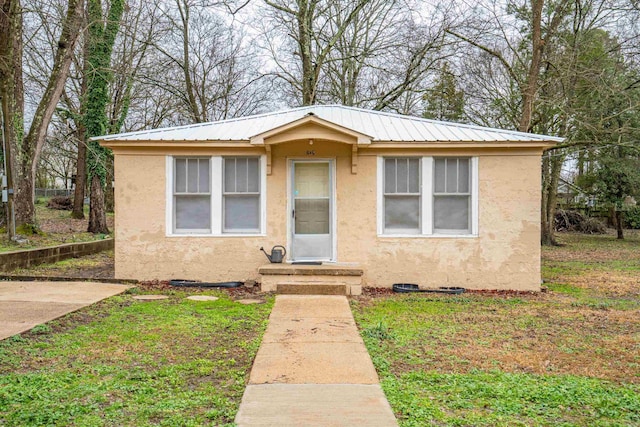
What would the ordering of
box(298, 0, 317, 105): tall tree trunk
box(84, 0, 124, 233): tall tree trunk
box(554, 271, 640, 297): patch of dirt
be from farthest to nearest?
box(298, 0, 317, 105): tall tree trunk < box(84, 0, 124, 233): tall tree trunk < box(554, 271, 640, 297): patch of dirt

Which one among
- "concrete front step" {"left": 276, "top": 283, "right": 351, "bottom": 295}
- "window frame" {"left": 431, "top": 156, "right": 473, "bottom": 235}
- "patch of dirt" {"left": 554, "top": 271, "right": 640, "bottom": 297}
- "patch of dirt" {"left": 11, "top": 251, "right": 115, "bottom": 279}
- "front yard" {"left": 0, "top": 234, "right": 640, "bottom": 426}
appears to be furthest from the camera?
"patch of dirt" {"left": 11, "top": 251, "right": 115, "bottom": 279}

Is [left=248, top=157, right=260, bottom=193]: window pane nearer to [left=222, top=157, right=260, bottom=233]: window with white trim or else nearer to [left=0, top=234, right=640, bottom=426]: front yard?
[left=222, top=157, right=260, bottom=233]: window with white trim

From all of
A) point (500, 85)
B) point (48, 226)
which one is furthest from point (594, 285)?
point (48, 226)

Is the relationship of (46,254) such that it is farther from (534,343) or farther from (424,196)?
(534,343)

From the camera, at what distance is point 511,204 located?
918cm

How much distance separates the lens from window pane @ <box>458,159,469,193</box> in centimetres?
933

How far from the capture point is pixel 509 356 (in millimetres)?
5078

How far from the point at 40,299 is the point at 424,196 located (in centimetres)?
666

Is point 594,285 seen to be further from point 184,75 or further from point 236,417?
point 184,75

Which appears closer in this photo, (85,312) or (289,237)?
(85,312)

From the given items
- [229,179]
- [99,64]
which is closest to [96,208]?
[99,64]

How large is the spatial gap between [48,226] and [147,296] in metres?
11.7

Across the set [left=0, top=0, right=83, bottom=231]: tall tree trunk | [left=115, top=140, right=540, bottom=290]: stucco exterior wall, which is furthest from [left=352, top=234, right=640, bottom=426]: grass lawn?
[left=0, top=0, right=83, bottom=231]: tall tree trunk

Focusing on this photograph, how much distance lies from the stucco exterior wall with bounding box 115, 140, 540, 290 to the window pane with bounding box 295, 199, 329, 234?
267 mm
